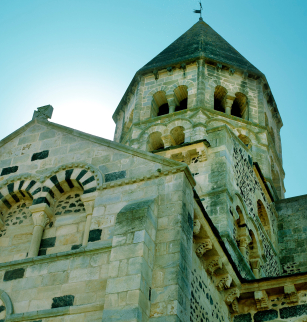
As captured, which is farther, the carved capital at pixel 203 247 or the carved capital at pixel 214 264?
the carved capital at pixel 214 264

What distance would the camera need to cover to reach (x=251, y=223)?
18594 millimetres

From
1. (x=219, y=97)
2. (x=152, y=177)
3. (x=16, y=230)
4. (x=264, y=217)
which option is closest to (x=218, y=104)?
(x=219, y=97)

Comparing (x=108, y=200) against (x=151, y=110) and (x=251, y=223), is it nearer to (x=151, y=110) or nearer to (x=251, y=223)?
(x=251, y=223)

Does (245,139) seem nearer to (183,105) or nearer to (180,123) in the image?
(180,123)

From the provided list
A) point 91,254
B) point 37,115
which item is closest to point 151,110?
point 37,115

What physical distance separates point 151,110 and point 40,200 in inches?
537

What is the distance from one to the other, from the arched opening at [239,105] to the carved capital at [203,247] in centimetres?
1478

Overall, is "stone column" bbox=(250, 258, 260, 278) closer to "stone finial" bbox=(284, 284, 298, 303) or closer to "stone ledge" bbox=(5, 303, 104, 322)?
"stone finial" bbox=(284, 284, 298, 303)

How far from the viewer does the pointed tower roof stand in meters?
26.5

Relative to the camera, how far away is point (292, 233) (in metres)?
22.4

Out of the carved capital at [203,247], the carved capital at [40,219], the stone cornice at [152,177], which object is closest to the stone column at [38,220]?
the carved capital at [40,219]

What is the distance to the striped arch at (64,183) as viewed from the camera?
40.8 feet

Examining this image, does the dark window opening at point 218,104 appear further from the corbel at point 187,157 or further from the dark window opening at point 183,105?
the corbel at point 187,157

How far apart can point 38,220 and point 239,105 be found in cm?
1609
